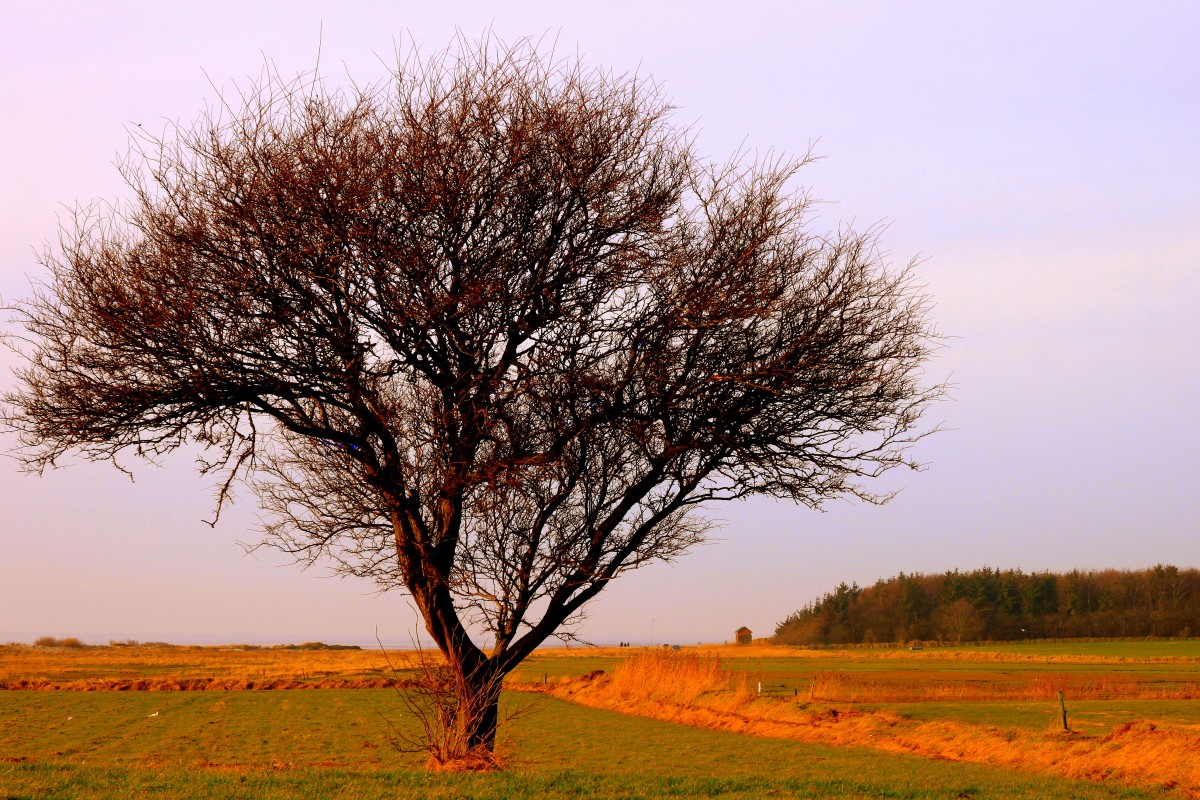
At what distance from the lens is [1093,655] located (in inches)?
3361

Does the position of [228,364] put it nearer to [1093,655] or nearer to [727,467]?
[727,467]

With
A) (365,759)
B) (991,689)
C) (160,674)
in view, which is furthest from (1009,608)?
(365,759)

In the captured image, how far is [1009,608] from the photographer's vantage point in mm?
126000

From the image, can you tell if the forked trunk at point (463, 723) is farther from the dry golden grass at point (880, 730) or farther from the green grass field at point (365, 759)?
the dry golden grass at point (880, 730)

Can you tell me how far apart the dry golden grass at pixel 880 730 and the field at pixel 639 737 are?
91 millimetres

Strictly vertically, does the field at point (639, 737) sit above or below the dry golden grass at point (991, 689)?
above

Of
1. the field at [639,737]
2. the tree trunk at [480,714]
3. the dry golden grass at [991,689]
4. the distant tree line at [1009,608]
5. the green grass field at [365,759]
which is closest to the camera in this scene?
the green grass field at [365,759]

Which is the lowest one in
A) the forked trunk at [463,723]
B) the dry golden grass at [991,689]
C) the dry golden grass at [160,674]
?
the dry golden grass at [991,689]

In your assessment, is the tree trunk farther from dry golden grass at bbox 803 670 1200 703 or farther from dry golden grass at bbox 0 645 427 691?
dry golden grass at bbox 803 670 1200 703

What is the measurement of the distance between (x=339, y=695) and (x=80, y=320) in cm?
3733

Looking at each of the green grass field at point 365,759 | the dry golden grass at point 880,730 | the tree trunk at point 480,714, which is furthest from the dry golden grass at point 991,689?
the tree trunk at point 480,714

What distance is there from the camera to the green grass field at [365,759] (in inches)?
389

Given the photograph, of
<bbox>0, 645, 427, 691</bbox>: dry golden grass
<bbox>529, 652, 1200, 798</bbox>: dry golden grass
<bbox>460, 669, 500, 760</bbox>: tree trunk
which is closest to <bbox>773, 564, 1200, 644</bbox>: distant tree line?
<bbox>0, 645, 427, 691</bbox>: dry golden grass

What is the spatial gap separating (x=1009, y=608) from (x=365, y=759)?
122m
